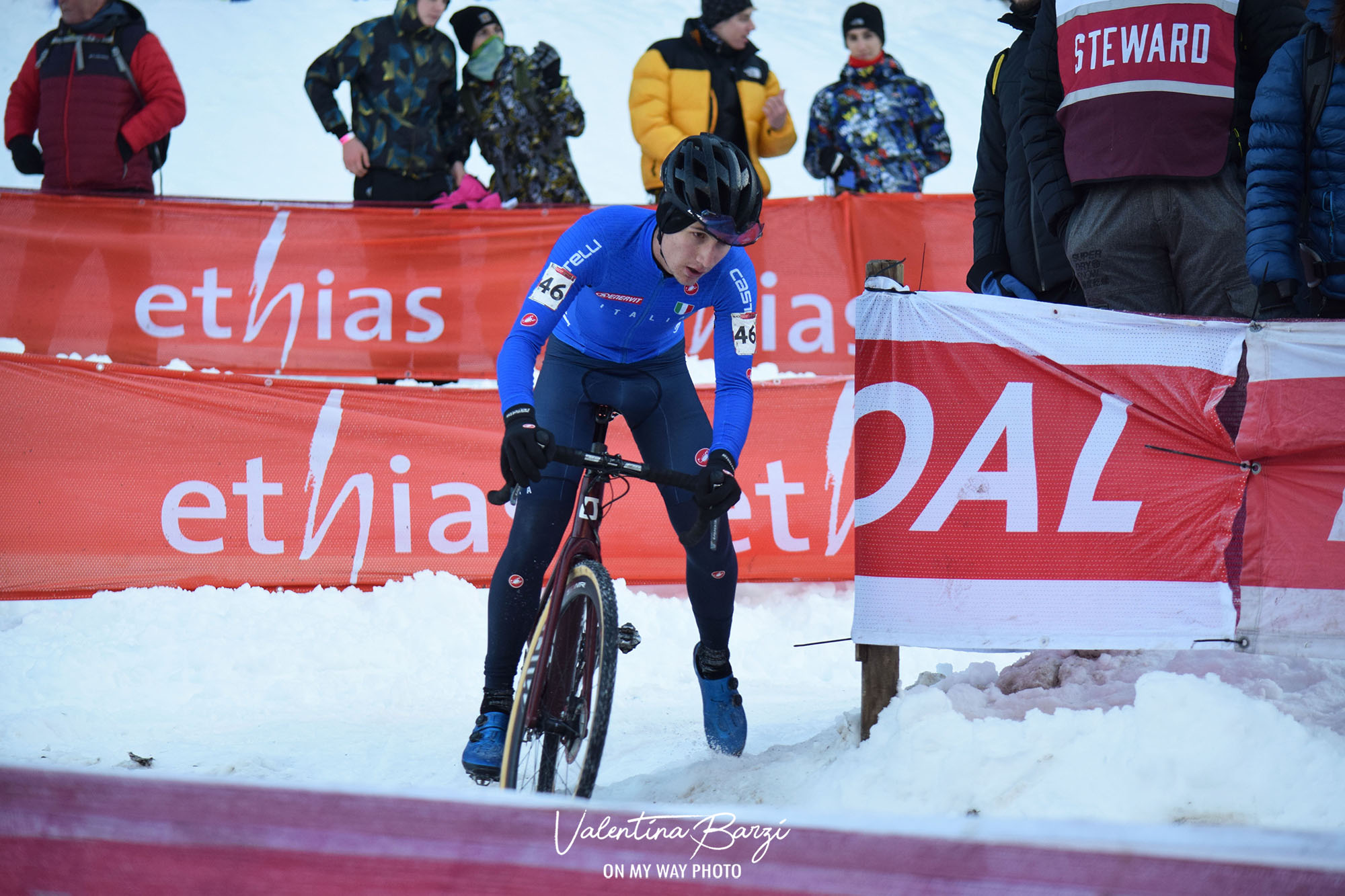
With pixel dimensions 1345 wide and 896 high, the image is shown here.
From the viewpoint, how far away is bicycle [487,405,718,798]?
314 centimetres

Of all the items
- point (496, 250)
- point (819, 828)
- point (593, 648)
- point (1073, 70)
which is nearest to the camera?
point (819, 828)

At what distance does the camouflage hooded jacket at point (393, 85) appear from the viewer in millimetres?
7559

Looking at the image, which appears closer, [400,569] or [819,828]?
[819,828]

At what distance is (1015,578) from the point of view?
→ 377 centimetres

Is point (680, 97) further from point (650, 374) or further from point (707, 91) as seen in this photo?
point (650, 374)

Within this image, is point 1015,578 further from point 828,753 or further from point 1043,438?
point 828,753

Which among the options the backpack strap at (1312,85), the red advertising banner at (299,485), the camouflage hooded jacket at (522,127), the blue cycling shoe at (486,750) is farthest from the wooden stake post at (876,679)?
the camouflage hooded jacket at (522,127)

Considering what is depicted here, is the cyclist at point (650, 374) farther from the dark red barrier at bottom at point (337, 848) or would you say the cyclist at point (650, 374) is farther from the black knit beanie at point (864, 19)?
the black knit beanie at point (864, 19)

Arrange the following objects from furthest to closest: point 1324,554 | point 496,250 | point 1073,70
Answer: point 496,250, point 1073,70, point 1324,554

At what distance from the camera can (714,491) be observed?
3.34 meters

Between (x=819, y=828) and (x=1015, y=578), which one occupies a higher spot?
(x=819, y=828)

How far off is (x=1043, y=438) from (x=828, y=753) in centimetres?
A: 133

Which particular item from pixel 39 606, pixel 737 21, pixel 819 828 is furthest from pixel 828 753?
pixel 737 21

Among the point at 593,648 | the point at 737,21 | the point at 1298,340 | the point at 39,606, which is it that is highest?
the point at 737,21
